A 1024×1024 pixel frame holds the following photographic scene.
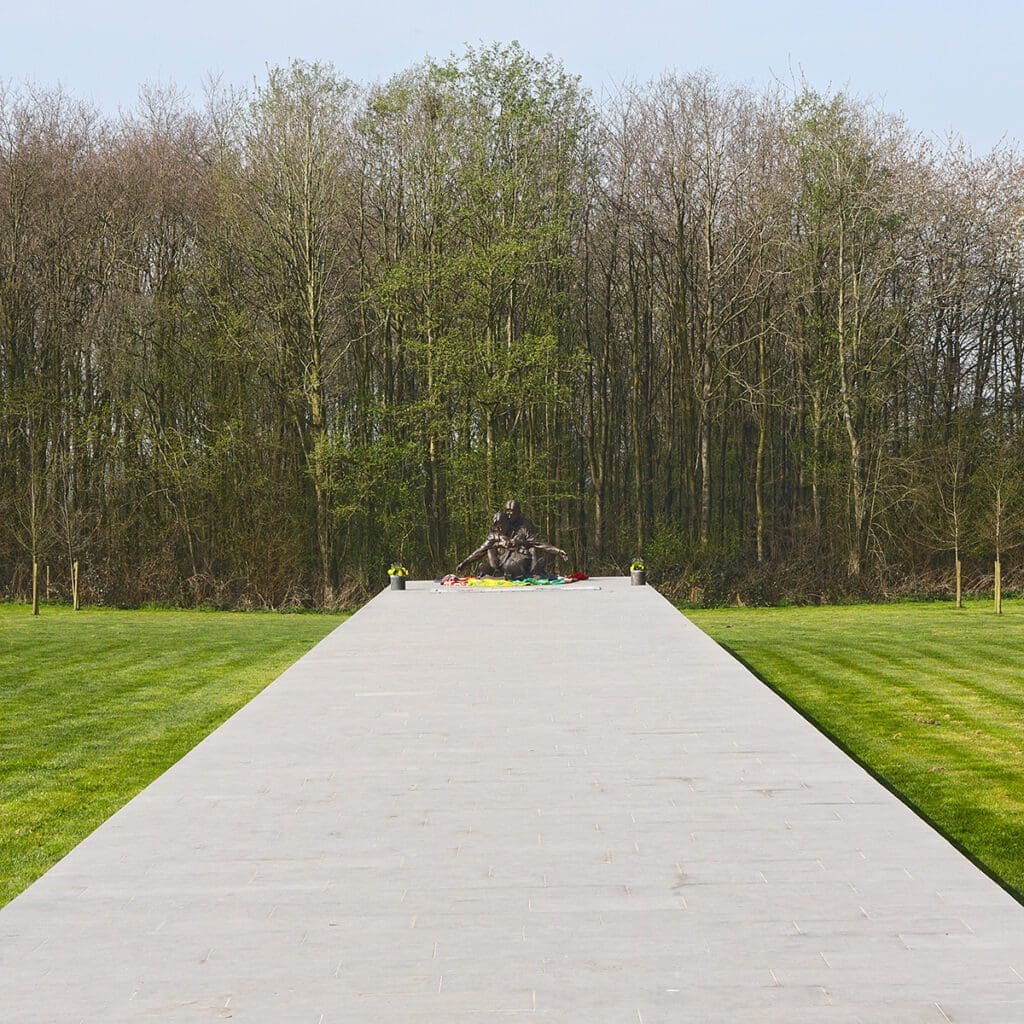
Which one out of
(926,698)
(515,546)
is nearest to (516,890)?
(926,698)

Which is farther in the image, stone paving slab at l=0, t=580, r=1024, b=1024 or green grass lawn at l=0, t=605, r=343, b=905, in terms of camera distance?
green grass lawn at l=0, t=605, r=343, b=905

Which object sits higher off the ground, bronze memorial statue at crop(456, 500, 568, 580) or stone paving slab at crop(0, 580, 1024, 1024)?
bronze memorial statue at crop(456, 500, 568, 580)

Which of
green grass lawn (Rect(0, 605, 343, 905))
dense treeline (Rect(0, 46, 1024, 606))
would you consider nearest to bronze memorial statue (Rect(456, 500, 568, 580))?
green grass lawn (Rect(0, 605, 343, 905))

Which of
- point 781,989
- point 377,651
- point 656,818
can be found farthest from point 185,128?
point 781,989

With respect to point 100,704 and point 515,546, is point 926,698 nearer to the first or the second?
point 100,704

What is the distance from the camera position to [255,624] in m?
20.0

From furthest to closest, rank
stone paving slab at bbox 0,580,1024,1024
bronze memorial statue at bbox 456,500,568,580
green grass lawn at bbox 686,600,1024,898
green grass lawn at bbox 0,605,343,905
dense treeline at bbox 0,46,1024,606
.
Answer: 1. dense treeline at bbox 0,46,1024,606
2. bronze memorial statue at bbox 456,500,568,580
3. green grass lawn at bbox 686,600,1024,898
4. green grass lawn at bbox 0,605,343,905
5. stone paving slab at bbox 0,580,1024,1024

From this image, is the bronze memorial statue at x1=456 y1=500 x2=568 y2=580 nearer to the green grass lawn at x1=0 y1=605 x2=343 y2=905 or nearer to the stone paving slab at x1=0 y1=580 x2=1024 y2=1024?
the green grass lawn at x1=0 y1=605 x2=343 y2=905

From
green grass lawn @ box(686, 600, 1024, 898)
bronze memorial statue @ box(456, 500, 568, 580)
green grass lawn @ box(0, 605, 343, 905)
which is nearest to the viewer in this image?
green grass lawn @ box(0, 605, 343, 905)

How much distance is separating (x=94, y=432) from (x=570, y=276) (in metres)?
9.93

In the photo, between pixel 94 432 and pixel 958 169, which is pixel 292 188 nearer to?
pixel 94 432

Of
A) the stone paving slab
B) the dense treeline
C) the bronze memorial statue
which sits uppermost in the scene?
the dense treeline

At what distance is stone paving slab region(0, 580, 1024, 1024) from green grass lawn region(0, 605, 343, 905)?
0.88 meters

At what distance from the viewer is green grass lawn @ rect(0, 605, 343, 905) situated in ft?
23.7
